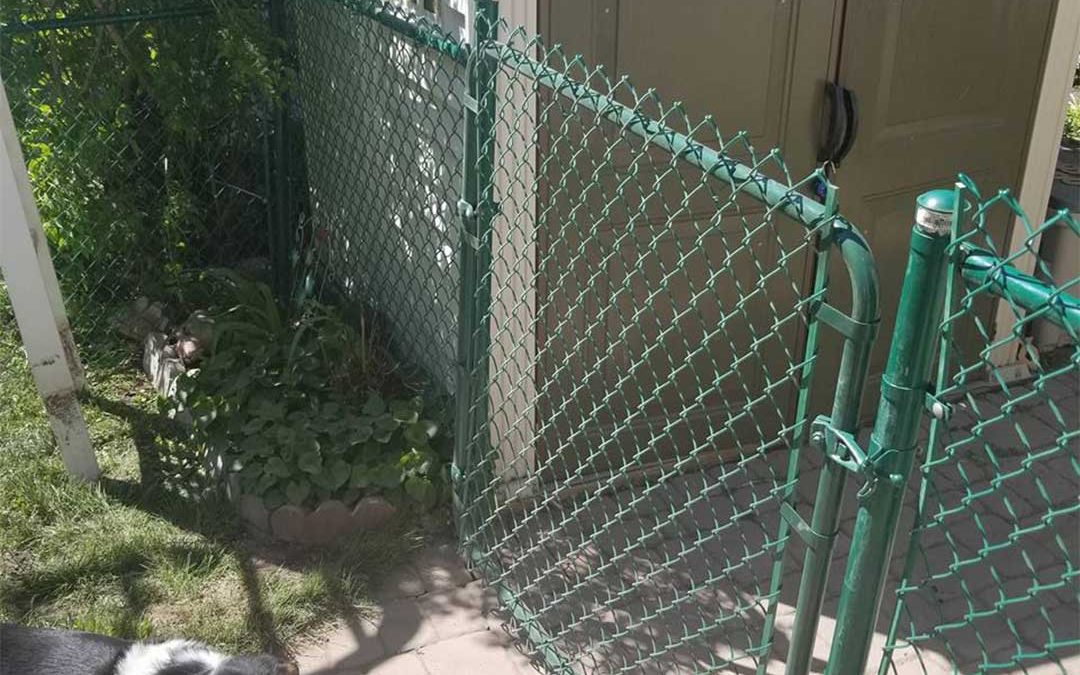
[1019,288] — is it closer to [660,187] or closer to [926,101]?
[660,187]

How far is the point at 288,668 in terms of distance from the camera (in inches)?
125

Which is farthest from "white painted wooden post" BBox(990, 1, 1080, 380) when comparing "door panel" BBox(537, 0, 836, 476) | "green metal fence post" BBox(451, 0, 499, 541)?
"green metal fence post" BBox(451, 0, 499, 541)

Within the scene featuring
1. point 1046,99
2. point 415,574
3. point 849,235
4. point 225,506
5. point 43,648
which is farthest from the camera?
point 1046,99

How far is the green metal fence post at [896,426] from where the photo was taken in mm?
1730

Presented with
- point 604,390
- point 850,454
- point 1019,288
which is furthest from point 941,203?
point 604,390

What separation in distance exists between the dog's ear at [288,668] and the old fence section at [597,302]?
72 cm

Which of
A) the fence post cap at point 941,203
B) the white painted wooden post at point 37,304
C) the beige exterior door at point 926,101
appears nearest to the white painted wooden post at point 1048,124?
the beige exterior door at point 926,101

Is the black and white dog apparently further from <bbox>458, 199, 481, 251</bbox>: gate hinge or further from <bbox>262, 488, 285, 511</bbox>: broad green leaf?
<bbox>458, 199, 481, 251</bbox>: gate hinge

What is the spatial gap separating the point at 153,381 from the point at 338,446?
1331 millimetres

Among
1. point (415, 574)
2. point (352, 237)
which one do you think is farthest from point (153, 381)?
point (415, 574)

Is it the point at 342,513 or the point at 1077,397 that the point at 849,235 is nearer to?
the point at 342,513

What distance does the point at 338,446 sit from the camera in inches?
159

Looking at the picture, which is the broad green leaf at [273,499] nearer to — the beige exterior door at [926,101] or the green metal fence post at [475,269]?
the green metal fence post at [475,269]

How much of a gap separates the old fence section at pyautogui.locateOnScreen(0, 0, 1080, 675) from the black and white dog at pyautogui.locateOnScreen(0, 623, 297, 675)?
992mm
